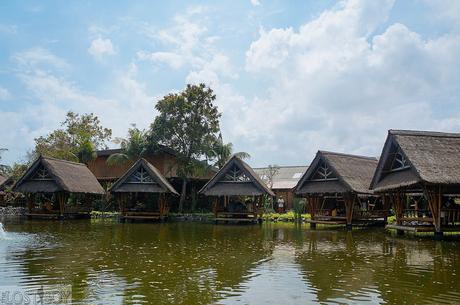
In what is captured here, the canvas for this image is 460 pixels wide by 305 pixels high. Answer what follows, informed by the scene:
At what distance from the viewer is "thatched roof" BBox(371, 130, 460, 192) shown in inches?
644

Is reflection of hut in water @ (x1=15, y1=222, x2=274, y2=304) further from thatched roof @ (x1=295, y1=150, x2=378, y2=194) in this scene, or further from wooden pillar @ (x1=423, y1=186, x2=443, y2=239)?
thatched roof @ (x1=295, y1=150, x2=378, y2=194)

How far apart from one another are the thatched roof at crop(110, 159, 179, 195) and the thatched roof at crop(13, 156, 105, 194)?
271 centimetres

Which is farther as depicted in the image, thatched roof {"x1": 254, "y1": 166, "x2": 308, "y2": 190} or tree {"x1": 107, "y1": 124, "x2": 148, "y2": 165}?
thatched roof {"x1": 254, "y1": 166, "x2": 308, "y2": 190}

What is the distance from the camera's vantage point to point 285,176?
4600cm

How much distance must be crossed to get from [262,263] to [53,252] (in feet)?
18.9

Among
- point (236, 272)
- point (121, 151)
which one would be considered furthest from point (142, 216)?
point (236, 272)

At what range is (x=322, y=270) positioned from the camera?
31.6 ft

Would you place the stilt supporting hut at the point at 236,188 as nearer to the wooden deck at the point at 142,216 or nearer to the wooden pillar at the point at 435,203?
the wooden deck at the point at 142,216

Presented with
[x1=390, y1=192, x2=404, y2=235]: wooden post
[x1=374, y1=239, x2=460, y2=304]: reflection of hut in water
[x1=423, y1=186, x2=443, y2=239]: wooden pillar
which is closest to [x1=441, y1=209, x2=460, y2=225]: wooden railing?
[x1=423, y1=186, x2=443, y2=239]: wooden pillar

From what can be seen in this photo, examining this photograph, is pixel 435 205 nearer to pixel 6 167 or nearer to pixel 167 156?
pixel 167 156

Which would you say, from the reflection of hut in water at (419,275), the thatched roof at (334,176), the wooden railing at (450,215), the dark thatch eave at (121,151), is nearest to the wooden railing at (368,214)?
the thatched roof at (334,176)

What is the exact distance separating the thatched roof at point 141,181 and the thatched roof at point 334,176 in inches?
361

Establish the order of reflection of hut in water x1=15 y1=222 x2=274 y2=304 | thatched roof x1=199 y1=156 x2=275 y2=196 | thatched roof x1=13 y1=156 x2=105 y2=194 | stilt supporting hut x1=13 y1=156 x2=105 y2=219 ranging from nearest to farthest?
reflection of hut in water x1=15 y1=222 x2=274 y2=304 → thatched roof x1=199 y1=156 x2=275 y2=196 → thatched roof x1=13 y1=156 x2=105 y2=194 → stilt supporting hut x1=13 y1=156 x2=105 y2=219

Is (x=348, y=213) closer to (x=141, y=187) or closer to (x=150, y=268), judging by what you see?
(x=141, y=187)
